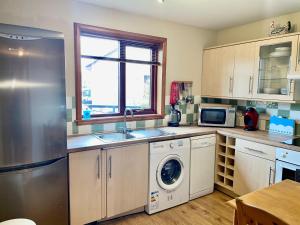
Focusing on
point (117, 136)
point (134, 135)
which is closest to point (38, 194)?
point (117, 136)

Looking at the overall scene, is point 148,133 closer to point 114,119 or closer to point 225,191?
point 114,119

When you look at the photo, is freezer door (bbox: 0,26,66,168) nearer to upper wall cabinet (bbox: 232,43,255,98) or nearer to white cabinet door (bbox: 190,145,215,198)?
white cabinet door (bbox: 190,145,215,198)

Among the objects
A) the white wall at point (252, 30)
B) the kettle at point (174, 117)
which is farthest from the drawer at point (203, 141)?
the white wall at point (252, 30)

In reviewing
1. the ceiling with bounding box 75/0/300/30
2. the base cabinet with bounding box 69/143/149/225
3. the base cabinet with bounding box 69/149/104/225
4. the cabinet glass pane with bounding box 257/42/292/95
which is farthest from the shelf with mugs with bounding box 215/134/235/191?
the base cabinet with bounding box 69/149/104/225

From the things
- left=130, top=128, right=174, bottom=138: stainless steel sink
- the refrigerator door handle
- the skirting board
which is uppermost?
left=130, top=128, right=174, bottom=138: stainless steel sink

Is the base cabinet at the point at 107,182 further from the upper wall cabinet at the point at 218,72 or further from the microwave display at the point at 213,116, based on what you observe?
the upper wall cabinet at the point at 218,72

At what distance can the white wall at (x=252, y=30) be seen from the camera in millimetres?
2627

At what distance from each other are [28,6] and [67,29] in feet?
1.27

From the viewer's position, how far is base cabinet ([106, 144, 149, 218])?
7.24ft

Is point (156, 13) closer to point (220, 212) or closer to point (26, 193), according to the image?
point (26, 193)

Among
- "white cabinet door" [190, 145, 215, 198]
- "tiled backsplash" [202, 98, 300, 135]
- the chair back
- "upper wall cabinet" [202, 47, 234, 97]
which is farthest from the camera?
"upper wall cabinet" [202, 47, 234, 97]

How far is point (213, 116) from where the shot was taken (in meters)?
3.17

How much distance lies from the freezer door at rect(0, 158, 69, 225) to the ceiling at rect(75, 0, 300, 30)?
1.77 meters

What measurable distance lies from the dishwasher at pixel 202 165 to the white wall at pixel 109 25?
0.90m
